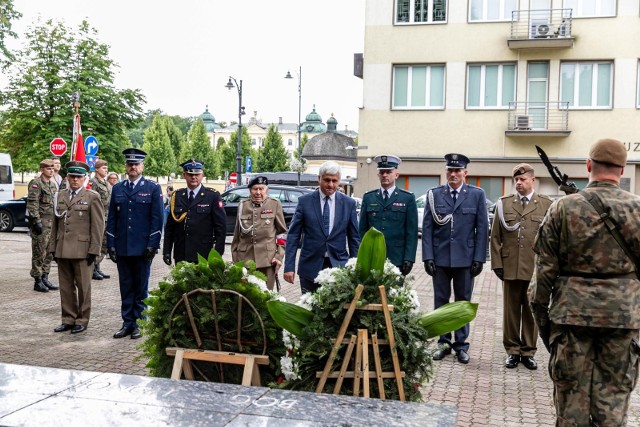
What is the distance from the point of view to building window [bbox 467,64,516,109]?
28062 mm

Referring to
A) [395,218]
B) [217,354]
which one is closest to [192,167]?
[395,218]

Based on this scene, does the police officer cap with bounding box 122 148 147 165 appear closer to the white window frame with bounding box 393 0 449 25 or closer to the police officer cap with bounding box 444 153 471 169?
the police officer cap with bounding box 444 153 471 169

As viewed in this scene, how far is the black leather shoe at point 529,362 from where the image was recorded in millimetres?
6914

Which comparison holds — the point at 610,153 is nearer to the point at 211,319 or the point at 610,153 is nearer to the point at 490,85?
the point at 211,319

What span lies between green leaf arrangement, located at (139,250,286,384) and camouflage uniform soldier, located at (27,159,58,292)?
293 inches

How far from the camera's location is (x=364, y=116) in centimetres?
2928

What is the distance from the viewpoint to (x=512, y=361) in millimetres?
6992

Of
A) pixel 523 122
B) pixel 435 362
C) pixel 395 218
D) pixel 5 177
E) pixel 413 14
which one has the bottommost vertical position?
pixel 435 362

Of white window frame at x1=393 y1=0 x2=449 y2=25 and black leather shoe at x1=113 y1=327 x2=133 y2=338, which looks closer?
Result: black leather shoe at x1=113 y1=327 x2=133 y2=338

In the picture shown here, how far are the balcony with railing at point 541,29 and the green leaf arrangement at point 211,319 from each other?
24941 millimetres

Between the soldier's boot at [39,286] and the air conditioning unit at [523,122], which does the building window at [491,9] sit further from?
the soldier's boot at [39,286]

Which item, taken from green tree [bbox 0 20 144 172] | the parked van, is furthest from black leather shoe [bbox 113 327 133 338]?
green tree [bbox 0 20 144 172]

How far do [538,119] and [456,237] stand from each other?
22.2 metres

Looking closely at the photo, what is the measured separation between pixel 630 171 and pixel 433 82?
830 cm
